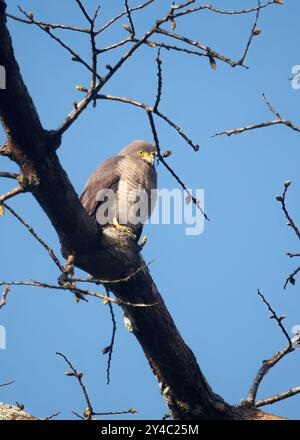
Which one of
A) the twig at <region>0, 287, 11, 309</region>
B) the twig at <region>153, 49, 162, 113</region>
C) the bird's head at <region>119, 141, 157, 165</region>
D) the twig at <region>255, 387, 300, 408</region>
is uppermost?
the bird's head at <region>119, 141, 157, 165</region>

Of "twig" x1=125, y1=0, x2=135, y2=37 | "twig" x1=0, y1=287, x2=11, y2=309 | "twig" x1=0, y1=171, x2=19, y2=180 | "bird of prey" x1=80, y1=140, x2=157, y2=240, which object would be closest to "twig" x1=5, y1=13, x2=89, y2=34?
"twig" x1=125, y1=0, x2=135, y2=37

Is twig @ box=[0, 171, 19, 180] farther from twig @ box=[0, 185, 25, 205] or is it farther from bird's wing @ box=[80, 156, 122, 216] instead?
bird's wing @ box=[80, 156, 122, 216]

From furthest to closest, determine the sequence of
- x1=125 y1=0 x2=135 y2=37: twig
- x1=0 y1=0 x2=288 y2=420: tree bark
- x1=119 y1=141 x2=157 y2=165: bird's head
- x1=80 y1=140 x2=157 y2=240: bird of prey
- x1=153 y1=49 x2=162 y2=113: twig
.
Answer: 1. x1=119 y1=141 x2=157 y2=165: bird's head
2. x1=80 y1=140 x2=157 y2=240: bird of prey
3. x1=0 y1=0 x2=288 y2=420: tree bark
4. x1=125 y1=0 x2=135 y2=37: twig
5. x1=153 y1=49 x2=162 y2=113: twig

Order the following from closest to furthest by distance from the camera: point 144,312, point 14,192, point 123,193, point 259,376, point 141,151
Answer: point 14,192 < point 144,312 < point 259,376 < point 123,193 < point 141,151

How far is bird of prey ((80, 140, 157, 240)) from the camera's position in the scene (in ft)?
16.3

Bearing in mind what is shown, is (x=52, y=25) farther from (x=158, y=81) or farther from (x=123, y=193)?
(x=123, y=193)

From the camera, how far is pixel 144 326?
356 centimetres

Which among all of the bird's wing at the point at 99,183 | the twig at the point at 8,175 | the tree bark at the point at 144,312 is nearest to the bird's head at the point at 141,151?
the bird's wing at the point at 99,183

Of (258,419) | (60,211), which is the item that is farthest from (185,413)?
(60,211)

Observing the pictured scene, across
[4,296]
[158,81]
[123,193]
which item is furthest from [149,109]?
[123,193]

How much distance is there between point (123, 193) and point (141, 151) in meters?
0.71

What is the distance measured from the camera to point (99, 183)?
5.23 meters

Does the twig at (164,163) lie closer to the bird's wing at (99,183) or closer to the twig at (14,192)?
the twig at (14,192)
